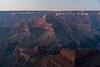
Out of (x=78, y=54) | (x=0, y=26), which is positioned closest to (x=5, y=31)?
(x=0, y=26)

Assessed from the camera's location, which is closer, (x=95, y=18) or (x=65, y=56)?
(x=65, y=56)

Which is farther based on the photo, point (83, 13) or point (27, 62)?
point (83, 13)

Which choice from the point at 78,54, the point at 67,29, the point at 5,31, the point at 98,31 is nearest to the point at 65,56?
the point at 78,54

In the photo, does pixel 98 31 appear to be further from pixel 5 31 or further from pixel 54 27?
pixel 5 31

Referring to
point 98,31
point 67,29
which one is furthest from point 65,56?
point 98,31

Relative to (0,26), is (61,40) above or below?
below

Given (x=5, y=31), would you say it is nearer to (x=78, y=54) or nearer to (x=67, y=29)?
(x=67, y=29)

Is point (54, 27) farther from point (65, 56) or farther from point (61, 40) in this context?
point (65, 56)

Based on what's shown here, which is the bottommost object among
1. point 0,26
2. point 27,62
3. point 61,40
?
point 27,62

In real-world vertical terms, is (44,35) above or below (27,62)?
above
